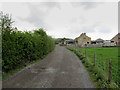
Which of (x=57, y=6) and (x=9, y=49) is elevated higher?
(x=57, y=6)

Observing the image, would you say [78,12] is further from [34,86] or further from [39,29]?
[34,86]

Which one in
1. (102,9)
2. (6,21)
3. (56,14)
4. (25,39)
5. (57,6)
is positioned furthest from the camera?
(56,14)

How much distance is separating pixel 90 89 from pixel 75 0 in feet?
31.4

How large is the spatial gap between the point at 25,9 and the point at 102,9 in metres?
10.0

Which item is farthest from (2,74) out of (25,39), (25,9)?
(25,9)

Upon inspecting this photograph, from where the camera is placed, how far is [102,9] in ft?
41.8

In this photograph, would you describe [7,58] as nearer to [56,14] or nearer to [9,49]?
[9,49]

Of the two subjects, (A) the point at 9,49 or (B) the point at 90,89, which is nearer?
Result: (B) the point at 90,89

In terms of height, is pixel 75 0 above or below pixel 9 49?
above

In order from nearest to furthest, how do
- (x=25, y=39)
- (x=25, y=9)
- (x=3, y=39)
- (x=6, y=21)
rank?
1. (x=3, y=39)
2. (x=6, y=21)
3. (x=25, y=39)
4. (x=25, y=9)

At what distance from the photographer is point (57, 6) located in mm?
11508

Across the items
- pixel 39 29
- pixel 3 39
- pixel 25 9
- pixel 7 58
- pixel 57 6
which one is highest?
pixel 57 6

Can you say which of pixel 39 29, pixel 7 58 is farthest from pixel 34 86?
pixel 39 29

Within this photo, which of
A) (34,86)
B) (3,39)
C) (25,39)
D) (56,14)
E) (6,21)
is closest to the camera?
(34,86)
